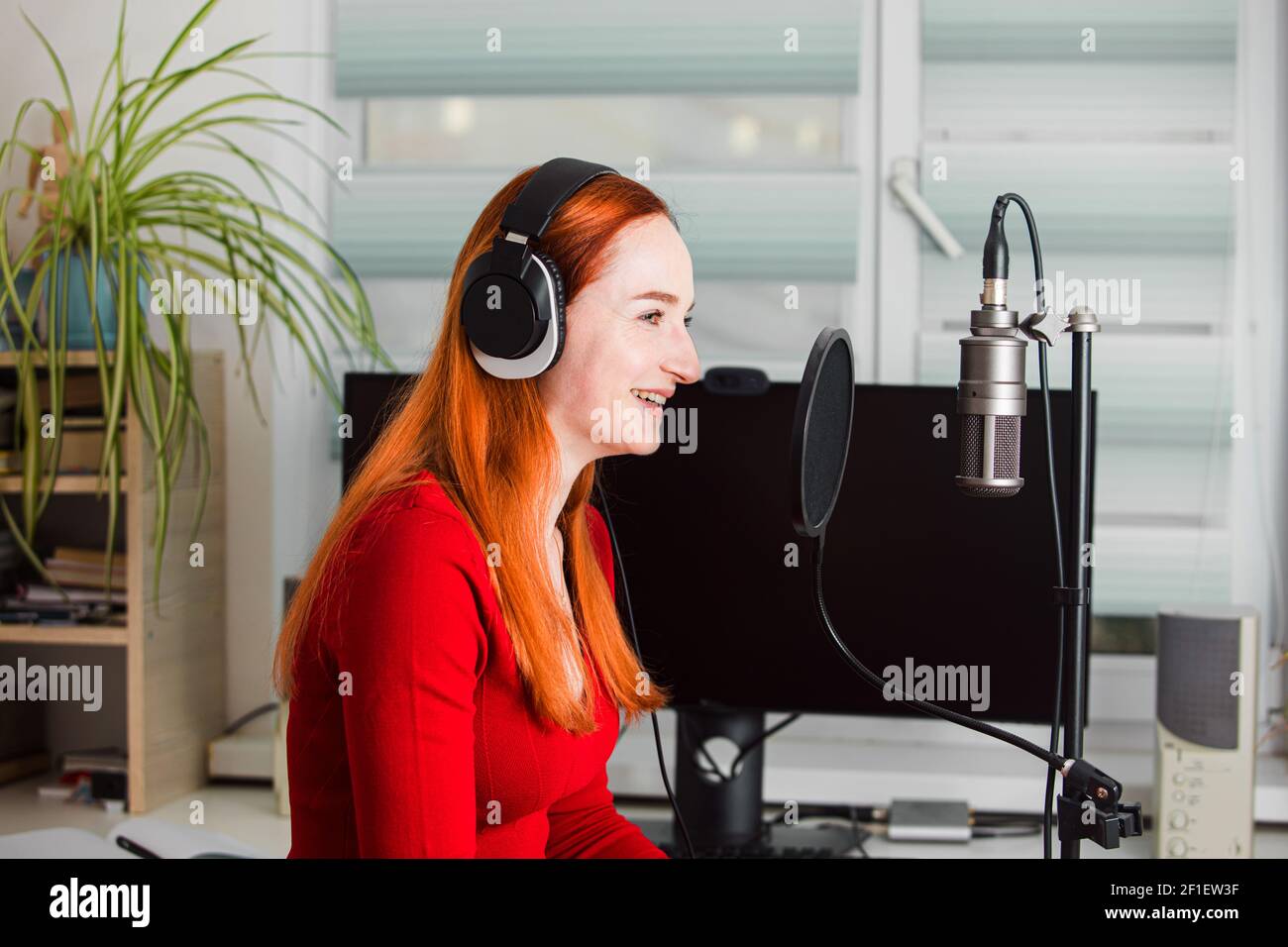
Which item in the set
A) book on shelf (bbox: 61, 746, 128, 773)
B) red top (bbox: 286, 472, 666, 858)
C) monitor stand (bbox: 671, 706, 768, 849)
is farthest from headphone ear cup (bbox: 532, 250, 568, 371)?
book on shelf (bbox: 61, 746, 128, 773)

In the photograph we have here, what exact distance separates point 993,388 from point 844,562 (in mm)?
798

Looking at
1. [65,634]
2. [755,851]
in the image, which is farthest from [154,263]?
[755,851]

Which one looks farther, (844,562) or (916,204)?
(916,204)

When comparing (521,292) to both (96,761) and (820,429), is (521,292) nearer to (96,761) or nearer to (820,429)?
(820,429)

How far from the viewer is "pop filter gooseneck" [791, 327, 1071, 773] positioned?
78 cm

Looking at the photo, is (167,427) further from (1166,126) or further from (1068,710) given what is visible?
(1166,126)

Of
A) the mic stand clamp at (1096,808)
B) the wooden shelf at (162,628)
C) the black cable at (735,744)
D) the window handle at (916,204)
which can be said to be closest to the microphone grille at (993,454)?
the mic stand clamp at (1096,808)

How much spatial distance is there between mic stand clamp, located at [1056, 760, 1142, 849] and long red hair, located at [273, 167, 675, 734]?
0.41 metres

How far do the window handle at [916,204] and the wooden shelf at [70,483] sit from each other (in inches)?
49.6

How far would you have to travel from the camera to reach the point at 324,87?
2064mm

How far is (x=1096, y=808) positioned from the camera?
836 millimetres
